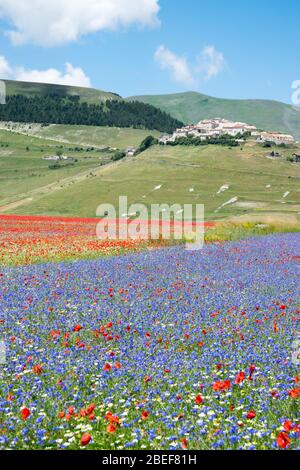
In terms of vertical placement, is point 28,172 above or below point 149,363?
above

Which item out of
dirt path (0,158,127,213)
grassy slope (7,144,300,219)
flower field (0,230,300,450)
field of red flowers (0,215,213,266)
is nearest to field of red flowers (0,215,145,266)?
field of red flowers (0,215,213,266)

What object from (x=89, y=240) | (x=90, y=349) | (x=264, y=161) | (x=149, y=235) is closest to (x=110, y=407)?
(x=90, y=349)

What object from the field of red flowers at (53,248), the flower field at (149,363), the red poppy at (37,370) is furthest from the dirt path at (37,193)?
the red poppy at (37,370)

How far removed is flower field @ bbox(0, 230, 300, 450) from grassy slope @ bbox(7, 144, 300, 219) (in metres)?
54.8

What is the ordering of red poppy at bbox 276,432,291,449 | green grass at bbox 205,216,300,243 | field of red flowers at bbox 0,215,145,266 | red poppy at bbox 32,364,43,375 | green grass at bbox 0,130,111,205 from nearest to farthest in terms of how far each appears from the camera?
red poppy at bbox 276,432,291,449 < red poppy at bbox 32,364,43,375 < field of red flowers at bbox 0,215,145,266 < green grass at bbox 205,216,300,243 < green grass at bbox 0,130,111,205

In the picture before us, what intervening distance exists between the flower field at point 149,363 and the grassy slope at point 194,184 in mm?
54819

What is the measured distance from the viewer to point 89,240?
30.8 meters

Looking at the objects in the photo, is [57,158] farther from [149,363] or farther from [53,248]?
[149,363]

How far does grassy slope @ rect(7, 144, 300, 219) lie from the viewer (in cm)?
8312

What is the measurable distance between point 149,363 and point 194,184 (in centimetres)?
9636

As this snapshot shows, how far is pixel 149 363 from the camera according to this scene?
314 inches

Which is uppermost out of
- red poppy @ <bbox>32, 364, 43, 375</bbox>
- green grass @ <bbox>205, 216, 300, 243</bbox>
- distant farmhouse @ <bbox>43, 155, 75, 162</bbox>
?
distant farmhouse @ <bbox>43, 155, 75, 162</bbox>

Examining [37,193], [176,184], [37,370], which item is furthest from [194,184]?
[37,370]

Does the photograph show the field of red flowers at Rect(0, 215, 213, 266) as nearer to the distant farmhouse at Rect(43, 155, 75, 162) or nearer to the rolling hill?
the rolling hill
